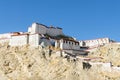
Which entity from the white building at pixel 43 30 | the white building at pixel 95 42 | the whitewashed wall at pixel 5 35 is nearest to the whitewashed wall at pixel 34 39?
the white building at pixel 43 30

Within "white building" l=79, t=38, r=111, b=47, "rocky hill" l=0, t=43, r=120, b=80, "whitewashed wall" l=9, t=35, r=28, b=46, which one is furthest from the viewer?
"white building" l=79, t=38, r=111, b=47

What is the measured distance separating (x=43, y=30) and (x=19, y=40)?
25.5 feet

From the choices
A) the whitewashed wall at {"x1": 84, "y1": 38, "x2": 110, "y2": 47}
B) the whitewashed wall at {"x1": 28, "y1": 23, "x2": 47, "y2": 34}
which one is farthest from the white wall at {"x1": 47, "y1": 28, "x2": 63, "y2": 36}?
the whitewashed wall at {"x1": 84, "y1": 38, "x2": 110, "y2": 47}

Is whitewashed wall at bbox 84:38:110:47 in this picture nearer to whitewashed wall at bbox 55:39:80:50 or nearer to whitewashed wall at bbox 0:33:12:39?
whitewashed wall at bbox 55:39:80:50

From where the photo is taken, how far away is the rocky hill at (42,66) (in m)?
71.2

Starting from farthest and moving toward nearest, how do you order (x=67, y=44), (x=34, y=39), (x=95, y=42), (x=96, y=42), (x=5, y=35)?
(x=95, y=42)
(x=96, y=42)
(x=5, y=35)
(x=67, y=44)
(x=34, y=39)

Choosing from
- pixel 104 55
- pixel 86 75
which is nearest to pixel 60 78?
pixel 86 75

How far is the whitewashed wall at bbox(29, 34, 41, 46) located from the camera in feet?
258

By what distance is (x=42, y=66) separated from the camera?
74000 millimetres

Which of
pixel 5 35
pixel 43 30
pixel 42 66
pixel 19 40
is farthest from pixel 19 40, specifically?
pixel 42 66

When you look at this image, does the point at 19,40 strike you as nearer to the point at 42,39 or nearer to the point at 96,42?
the point at 42,39

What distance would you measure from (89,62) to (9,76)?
1706 centimetres

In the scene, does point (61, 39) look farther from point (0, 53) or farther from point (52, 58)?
point (0, 53)

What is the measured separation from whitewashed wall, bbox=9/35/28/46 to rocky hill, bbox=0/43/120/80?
1.33 m
